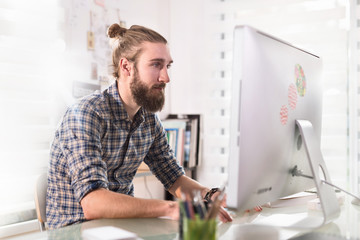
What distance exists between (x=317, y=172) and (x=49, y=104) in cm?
151

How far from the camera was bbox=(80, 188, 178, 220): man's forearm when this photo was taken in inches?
51.0

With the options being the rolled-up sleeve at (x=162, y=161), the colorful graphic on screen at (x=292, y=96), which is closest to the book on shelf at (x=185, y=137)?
the rolled-up sleeve at (x=162, y=161)

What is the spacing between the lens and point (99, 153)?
1491 millimetres

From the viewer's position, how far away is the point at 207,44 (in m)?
3.13

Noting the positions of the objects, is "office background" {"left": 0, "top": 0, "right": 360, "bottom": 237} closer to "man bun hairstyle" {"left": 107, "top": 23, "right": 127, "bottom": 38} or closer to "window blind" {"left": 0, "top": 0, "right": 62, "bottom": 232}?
"window blind" {"left": 0, "top": 0, "right": 62, "bottom": 232}

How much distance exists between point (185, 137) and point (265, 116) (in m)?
2.04

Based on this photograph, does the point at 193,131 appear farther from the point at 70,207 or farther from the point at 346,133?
the point at 70,207

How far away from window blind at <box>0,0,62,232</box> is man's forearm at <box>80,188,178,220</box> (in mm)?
852

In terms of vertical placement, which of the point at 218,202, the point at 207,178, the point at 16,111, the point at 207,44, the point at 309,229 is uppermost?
the point at 207,44

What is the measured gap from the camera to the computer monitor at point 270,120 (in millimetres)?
896

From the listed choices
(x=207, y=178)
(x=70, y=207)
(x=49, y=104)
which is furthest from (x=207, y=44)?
(x=70, y=207)

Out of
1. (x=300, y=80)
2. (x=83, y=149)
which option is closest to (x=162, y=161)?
(x=83, y=149)

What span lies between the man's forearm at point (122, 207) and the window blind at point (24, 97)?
852 millimetres

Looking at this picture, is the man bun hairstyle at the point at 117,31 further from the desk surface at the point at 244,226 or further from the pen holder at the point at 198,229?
the pen holder at the point at 198,229
